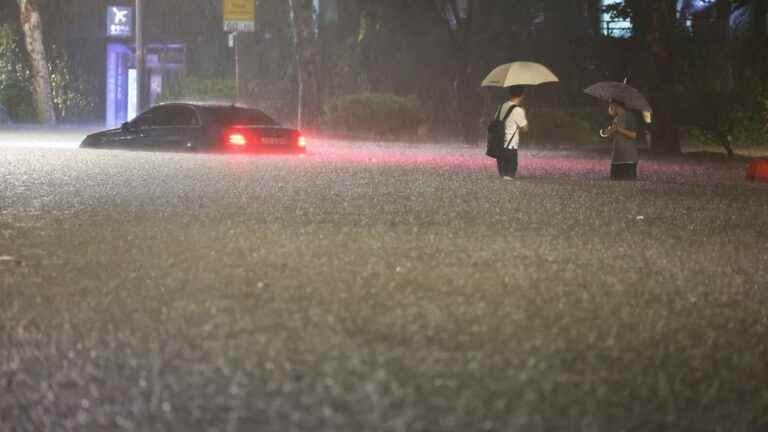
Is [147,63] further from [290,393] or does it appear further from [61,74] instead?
[290,393]

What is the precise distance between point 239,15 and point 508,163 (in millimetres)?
16279

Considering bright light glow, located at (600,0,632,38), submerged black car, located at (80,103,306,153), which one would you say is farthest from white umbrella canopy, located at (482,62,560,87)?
bright light glow, located at (600,0,632,38)

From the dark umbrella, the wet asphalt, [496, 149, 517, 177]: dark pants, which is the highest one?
the dark umbrella

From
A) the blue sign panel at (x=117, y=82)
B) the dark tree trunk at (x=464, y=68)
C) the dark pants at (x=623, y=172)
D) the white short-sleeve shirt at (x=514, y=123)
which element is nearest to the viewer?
the white short-sleeve shirt at (x=514, y=123)

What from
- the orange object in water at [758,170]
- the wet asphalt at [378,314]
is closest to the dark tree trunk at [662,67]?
the orange object in water at [758,170]

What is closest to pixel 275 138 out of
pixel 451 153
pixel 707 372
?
pixel 451 153

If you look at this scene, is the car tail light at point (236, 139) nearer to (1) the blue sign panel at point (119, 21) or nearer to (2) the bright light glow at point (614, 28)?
(2) the bright light glow at point (614, 28)

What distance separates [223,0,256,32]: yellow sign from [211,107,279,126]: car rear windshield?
311 inches

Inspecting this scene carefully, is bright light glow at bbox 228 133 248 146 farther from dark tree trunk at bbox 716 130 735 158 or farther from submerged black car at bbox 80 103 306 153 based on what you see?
dark tree trunk at bbox 716 130 735 158

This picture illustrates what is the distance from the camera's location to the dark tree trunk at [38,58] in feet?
173

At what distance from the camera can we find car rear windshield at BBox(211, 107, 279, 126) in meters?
28.1

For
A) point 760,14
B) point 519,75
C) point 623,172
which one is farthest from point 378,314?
point 760,14

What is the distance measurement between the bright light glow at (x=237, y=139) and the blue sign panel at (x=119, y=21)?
3004cm

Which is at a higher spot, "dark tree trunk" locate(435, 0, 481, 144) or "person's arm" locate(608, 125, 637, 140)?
"dark tree trunk" locate(435, 0, 481, 144)
